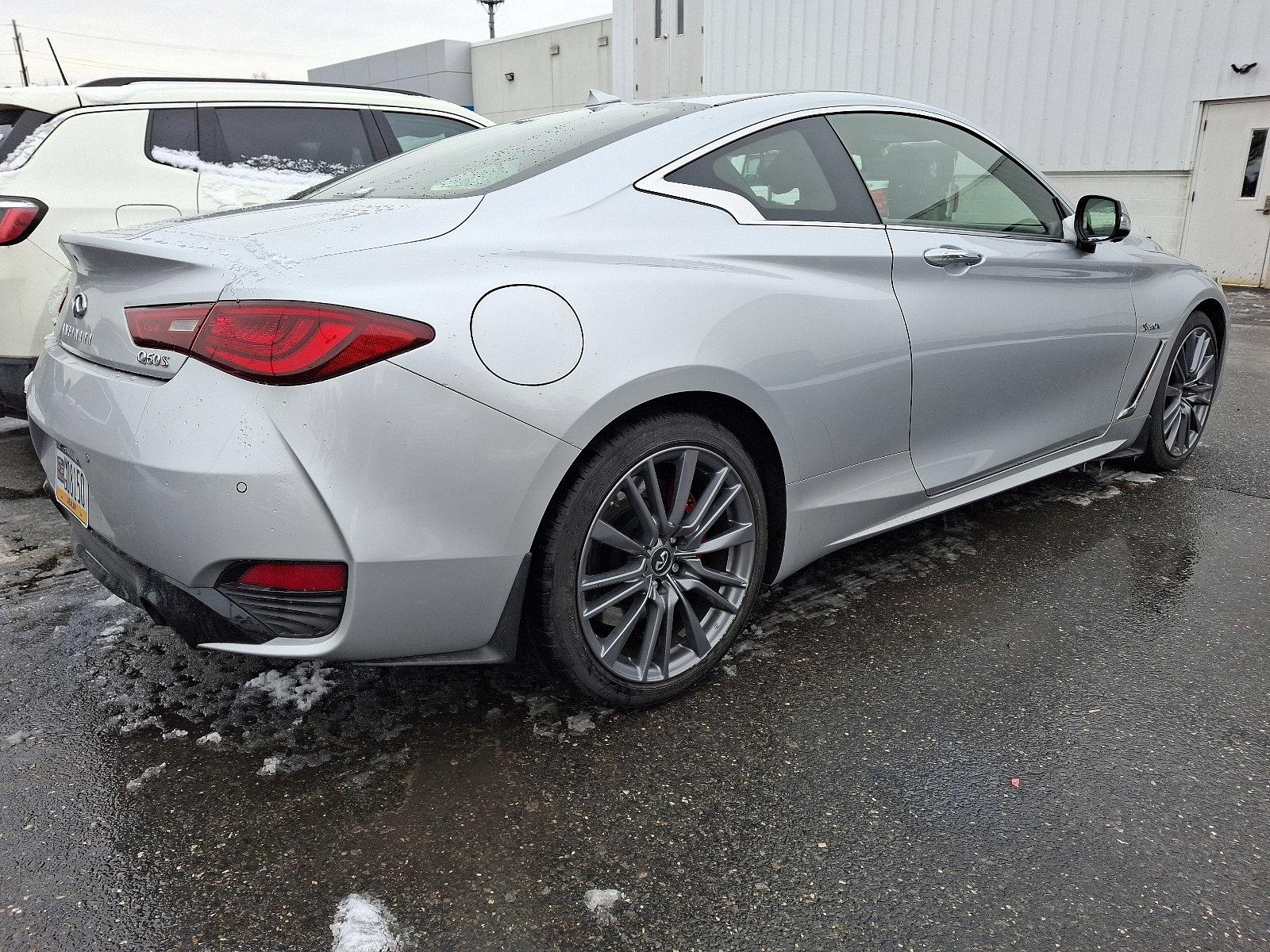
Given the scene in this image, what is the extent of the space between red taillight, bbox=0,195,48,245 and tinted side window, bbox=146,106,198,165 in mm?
720

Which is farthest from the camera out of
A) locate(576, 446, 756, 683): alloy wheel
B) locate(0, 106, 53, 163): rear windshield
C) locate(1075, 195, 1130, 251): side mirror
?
locate(0, 106, 53, 163): rear windshield

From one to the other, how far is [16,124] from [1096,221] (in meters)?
4.52

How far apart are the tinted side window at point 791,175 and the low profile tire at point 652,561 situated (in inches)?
25.3

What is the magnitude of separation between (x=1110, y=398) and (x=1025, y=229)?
0.84m

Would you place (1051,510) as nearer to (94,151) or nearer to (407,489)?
(407,489)

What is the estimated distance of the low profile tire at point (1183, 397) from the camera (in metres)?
4.07

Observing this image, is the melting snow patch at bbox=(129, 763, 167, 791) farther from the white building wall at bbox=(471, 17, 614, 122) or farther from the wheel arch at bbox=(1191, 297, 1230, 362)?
the white building wall at bbox=(471, 17, 614, 122)

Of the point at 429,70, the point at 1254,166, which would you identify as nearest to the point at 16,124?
the point at 1254,166

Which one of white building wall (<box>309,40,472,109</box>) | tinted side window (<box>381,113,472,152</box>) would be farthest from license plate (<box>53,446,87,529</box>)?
white building wall (<box>309,40,472,109</box>)

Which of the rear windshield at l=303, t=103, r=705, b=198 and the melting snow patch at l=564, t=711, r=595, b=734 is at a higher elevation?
the rear windshield at l=303, t=103, r=705, b=198

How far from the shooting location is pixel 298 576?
1.82 m

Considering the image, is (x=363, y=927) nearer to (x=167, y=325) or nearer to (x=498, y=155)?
(x=167, y=325)

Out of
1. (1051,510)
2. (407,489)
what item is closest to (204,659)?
(407,489)

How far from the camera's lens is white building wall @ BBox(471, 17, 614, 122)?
25.5 meters
